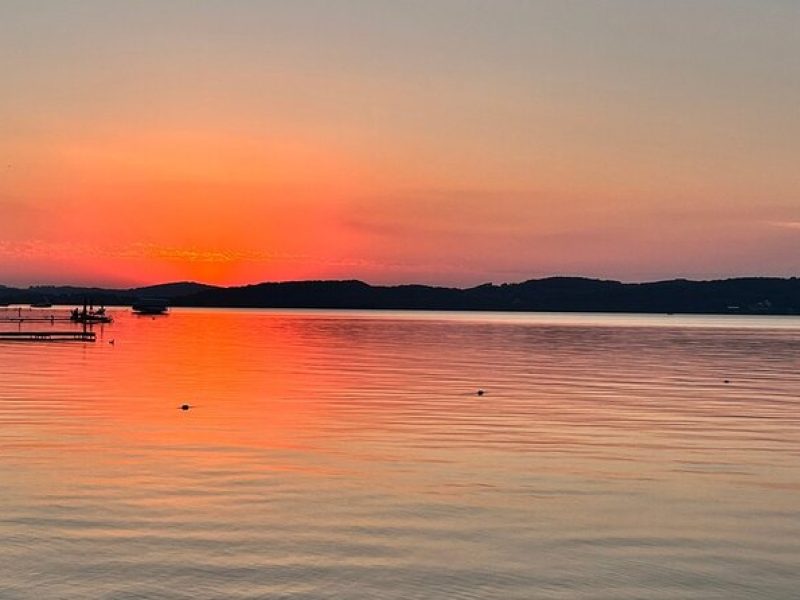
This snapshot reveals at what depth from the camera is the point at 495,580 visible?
695 inches

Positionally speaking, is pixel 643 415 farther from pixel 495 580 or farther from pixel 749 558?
pixel 495 580

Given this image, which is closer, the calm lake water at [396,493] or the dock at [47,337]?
the calm lake water at [396,493]

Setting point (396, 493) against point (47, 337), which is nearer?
point (396, 493)

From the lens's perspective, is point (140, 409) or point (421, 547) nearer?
point (421, 547)

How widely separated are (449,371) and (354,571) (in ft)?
177

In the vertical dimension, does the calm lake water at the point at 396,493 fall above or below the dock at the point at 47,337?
below

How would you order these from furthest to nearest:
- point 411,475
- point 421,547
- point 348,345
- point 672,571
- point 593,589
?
point 348,345 → point 411,475 → point 421,547 → point 672,571 → point 593,589

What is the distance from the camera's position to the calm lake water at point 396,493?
17766 millimetres

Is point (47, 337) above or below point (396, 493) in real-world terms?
above

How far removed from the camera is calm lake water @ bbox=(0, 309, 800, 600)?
699 inches

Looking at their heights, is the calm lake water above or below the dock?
below

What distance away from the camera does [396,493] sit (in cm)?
2542

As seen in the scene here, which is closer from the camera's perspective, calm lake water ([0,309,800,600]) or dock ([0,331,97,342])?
calm lake water ([0,309,800,600])

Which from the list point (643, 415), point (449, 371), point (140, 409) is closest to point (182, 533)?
point (140, 409)
